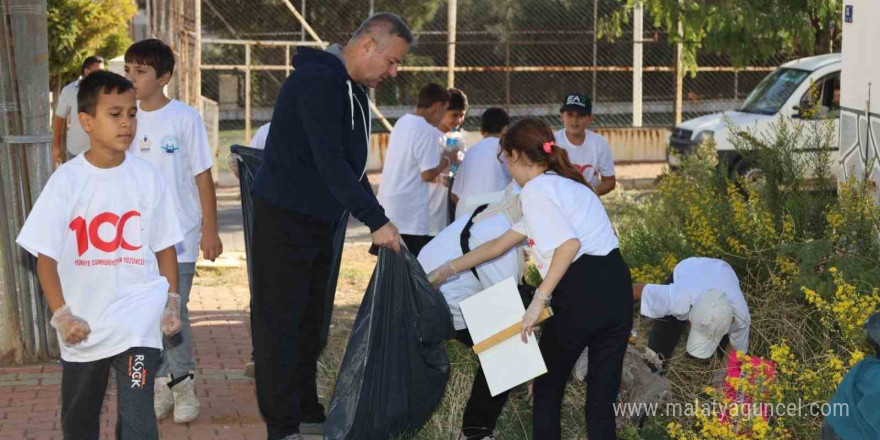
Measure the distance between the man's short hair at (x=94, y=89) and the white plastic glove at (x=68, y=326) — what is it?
0.75 metres

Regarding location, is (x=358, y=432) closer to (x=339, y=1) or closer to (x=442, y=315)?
(x=442, y=315)

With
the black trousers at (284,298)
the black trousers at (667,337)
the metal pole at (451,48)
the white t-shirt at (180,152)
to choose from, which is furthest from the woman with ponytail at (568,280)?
the metal pole at (451,48)

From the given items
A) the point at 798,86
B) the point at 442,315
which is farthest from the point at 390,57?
the point at 798,86

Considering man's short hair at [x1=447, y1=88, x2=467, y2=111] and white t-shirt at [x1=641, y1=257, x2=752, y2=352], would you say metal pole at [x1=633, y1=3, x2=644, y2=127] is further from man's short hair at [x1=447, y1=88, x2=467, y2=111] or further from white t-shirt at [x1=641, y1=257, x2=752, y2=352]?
white t-shirt at [x1=641, y1=257, x2=752, y2=352]

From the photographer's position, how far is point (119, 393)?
4.35 metres

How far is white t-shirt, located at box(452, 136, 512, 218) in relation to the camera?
809 centimetres

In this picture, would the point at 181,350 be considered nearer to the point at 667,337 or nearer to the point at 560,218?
the point at 560,218

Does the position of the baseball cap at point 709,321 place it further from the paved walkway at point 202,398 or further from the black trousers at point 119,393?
the black trousers at point 119,393

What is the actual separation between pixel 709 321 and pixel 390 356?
1.55m

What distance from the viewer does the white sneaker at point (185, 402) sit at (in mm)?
5926

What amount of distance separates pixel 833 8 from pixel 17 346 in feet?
28.2

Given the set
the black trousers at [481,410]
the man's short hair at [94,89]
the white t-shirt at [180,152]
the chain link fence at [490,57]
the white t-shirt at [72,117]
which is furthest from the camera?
the chain link fence at [490,57]

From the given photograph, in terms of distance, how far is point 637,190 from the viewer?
18.4 m

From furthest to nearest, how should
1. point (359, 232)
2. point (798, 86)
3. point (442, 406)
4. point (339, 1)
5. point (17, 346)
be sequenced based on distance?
point (339, 1) < point (798, 86) < point (359, 232) < point (17, 346) < point (442, 406)
